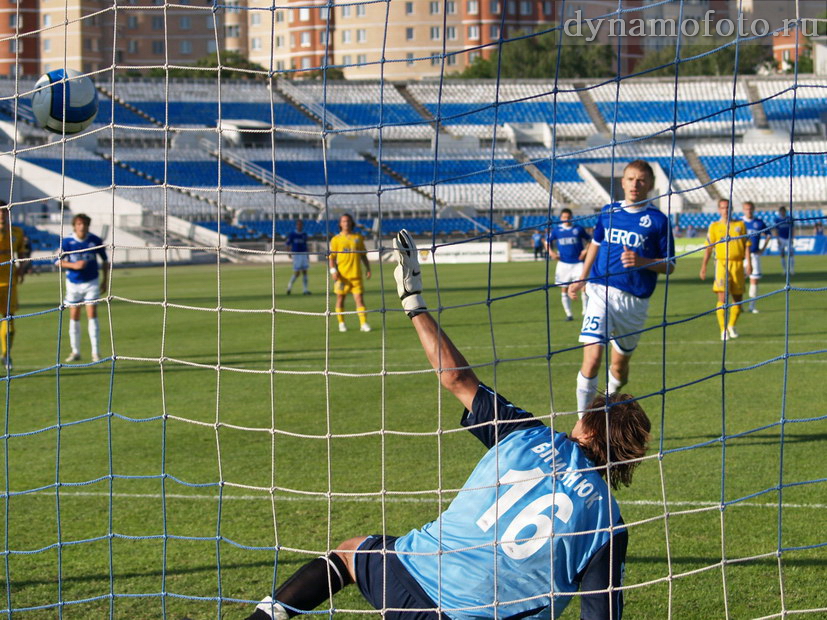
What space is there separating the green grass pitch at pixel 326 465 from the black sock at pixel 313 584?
0.32 metres

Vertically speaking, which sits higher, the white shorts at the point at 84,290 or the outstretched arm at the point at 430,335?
the outstretched arm at the point at 430,335

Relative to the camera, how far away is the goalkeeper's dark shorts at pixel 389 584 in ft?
10.8

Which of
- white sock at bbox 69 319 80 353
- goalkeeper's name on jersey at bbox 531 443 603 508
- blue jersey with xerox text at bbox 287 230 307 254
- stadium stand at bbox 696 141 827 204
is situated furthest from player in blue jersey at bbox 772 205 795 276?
stadium stand at bbox 696 141 827 204

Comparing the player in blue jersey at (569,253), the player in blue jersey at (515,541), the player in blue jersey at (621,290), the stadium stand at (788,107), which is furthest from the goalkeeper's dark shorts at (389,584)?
the stadium stand at (788,107)

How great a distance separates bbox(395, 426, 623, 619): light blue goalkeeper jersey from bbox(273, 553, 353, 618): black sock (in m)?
0.35

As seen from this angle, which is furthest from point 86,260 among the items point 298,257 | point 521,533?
point 298,257

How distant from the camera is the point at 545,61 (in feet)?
264

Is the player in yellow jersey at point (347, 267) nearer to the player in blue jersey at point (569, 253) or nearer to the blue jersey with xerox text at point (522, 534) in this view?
the player in blue jersey at point (569, 253)

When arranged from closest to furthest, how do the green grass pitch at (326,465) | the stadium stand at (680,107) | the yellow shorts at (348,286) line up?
1. the green grass pitch at (326,465)
2. the yellow shorts at (348,286)
3. the stadium stand at (680,107)

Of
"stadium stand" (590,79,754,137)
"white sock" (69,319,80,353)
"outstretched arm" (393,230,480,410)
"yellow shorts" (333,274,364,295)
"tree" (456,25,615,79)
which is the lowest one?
"white sock" (69,319,80,353)

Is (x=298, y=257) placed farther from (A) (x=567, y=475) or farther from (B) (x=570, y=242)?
(A) (x=567, y=475)

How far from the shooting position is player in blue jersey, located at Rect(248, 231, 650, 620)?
315cm

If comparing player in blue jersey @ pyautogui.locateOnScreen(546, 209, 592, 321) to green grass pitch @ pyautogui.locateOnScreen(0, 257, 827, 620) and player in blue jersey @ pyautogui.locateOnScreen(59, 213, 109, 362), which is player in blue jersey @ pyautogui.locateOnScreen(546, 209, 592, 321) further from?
player in blue jersey @ pyautogui.locateOnScreen(59, 213, 109, 362)

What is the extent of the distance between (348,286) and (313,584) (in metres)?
12.8
